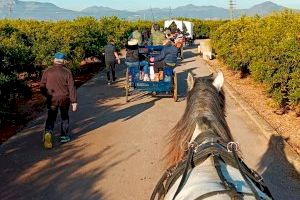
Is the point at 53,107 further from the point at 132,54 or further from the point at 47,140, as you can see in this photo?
the point at 132,54

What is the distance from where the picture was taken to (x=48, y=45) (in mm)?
15633

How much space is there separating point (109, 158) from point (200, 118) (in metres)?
4.78

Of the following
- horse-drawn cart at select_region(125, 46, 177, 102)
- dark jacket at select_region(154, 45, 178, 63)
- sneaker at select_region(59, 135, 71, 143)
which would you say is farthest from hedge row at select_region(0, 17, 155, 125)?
dark jacket at select_region(154, 45, 178, 63)

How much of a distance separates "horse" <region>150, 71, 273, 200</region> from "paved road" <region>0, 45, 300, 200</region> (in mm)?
2763

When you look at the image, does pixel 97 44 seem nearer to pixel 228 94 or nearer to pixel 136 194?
pixel 228 94

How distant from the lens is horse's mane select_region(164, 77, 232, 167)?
3855 mm

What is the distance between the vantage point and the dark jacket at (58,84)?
898cm

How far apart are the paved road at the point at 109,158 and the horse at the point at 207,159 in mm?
2763

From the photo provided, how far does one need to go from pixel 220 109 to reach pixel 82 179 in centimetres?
372

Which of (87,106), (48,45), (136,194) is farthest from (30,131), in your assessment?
(48,45)

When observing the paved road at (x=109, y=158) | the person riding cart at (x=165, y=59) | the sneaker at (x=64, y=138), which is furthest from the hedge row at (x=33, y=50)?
the person riding cart at (x=165, y=59)

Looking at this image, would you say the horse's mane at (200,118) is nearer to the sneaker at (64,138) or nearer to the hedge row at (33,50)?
the sneaker at (64,138)

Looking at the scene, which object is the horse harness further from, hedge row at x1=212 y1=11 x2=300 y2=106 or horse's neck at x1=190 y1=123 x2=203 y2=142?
hedge row at x1=212 y1=11 x2=300 y2=106

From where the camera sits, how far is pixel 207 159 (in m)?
3.39
